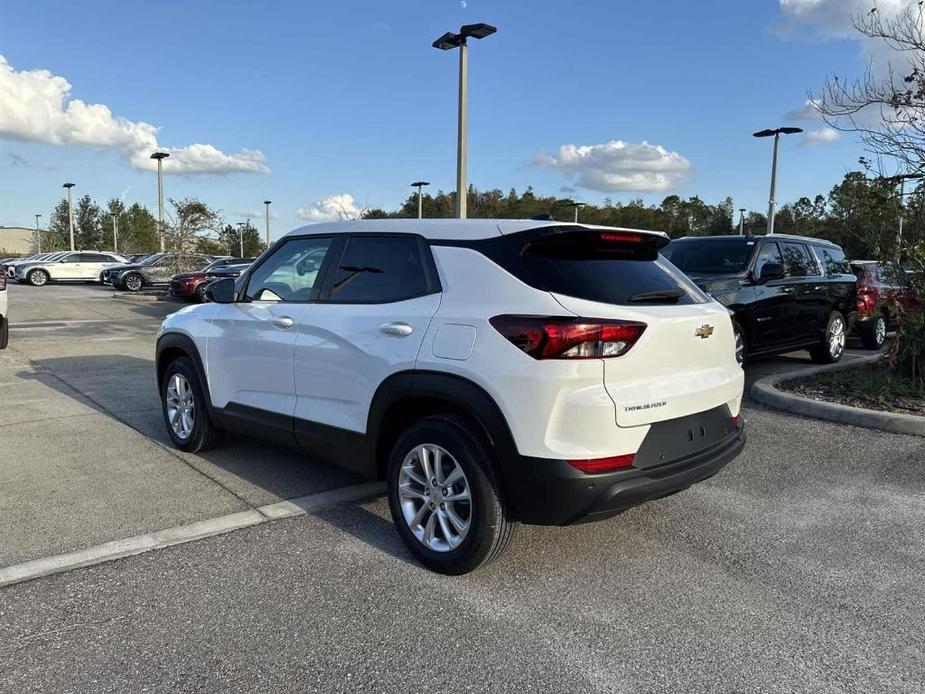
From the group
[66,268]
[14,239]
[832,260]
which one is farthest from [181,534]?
[14,239]

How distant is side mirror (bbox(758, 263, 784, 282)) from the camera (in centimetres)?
832

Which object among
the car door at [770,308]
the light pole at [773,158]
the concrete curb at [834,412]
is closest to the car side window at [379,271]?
the concrete curb at [834,412]

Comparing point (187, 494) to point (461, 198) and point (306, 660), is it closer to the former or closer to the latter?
point (306, 660)

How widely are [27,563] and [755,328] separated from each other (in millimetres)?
7567

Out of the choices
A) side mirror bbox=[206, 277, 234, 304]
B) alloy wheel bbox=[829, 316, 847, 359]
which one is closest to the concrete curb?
alloy wheel bbox=[829, 316, 847, 359]

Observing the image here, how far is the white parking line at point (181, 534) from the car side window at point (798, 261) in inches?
263

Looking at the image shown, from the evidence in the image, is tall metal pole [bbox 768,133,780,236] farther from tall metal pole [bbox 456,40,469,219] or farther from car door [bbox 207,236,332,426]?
car door [bbox 207,236,332,426]

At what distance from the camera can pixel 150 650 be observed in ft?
9.12

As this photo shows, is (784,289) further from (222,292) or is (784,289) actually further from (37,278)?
(37,278)

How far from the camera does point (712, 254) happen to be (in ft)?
29.2

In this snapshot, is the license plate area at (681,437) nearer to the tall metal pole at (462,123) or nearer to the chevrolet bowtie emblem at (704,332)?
the chevrolet bowtie emblem at (704,332)

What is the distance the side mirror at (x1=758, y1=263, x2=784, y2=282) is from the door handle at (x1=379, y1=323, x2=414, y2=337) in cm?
622

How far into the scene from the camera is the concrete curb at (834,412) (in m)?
6.17

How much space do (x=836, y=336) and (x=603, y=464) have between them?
822 centimetres
